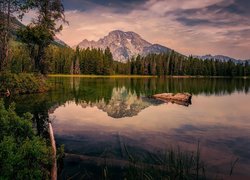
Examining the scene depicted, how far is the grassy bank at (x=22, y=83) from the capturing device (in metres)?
42.4

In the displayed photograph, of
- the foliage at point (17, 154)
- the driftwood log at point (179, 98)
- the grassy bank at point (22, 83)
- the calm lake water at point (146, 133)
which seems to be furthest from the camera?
the grassy bank at point (22, 83)

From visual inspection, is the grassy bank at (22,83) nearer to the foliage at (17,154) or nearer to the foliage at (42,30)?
the foliage at (42,30)

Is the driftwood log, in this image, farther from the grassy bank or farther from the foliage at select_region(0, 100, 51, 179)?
the foliage at select_region(0, 100, 51, 179)

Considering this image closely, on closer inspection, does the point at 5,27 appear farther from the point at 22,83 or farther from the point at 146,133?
the point at 146,133

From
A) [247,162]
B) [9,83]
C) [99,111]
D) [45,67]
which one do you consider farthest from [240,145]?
A: [45,67]

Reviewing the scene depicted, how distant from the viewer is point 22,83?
46188mm

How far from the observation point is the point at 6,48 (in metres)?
45.5

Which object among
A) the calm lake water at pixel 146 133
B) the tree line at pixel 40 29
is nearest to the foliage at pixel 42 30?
the tree line at pixel 40 29

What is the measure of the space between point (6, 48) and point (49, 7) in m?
13.0

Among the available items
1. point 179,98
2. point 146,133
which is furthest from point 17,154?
point 179,98

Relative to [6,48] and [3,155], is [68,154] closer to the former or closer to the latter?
[3,155]

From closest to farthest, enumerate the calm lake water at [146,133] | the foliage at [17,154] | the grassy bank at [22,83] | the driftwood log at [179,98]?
the foliage at [17,154] → the calm lake water at [146,133] → the driftwood log at [179,98] → the grassy bank at [22,83]

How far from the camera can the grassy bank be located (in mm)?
42438

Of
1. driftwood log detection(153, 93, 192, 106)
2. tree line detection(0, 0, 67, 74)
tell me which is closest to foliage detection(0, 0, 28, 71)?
tree line detection(0, 0, 67, 74)
